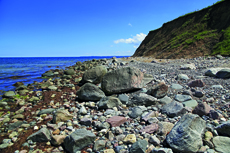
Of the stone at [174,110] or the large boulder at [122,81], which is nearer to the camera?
the stone at [174,110]

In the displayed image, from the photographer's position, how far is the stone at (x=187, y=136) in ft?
9.71

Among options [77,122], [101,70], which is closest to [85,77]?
[101,70]

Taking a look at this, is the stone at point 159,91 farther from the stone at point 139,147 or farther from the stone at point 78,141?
the stone at point 78,141

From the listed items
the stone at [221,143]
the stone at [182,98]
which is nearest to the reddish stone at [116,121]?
the stone at [221,143]

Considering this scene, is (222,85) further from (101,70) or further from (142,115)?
(101,70)

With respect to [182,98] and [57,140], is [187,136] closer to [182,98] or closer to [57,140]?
[182,98]

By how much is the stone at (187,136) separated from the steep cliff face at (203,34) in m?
18.1

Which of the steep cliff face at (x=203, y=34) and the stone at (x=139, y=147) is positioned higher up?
the steep cliff face at (x=203, y=34)

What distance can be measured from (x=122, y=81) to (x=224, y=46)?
19.3 metres

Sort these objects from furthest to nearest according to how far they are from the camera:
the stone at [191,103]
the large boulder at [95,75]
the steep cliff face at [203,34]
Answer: the steep cliff face at [203,34]
the large boulder at [95,75]
the stone at [191,103]

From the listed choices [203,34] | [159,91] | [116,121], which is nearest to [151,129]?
[116,121]

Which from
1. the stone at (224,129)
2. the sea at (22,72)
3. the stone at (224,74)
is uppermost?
the stone at (224,74)

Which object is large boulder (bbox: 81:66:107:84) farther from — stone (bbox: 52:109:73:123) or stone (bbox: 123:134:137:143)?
stone (bbox: 123:134:137:143)

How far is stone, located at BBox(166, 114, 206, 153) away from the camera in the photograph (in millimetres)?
2959
